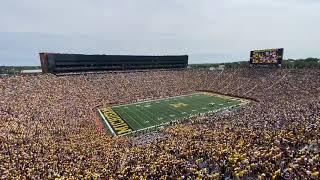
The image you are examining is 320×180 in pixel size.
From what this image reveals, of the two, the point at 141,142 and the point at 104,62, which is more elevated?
the point at 104,62

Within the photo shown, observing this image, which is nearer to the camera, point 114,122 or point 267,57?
point 114,122

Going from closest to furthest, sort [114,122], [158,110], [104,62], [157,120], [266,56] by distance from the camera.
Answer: [114,122] < [157,120] < [158,110] < [266,56] < [104,62]

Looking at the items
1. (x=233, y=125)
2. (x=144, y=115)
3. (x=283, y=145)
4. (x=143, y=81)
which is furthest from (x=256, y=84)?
(x=283, y=145)

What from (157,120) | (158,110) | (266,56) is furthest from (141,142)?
(266,56)

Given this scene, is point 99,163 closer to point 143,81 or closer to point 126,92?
point 126,92

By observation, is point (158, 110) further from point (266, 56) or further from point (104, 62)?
point (104, 62)

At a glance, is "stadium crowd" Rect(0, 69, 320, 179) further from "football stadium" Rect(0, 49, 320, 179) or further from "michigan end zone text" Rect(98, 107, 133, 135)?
"michigan end zone text" Rect(98, 107, 133, 135)
